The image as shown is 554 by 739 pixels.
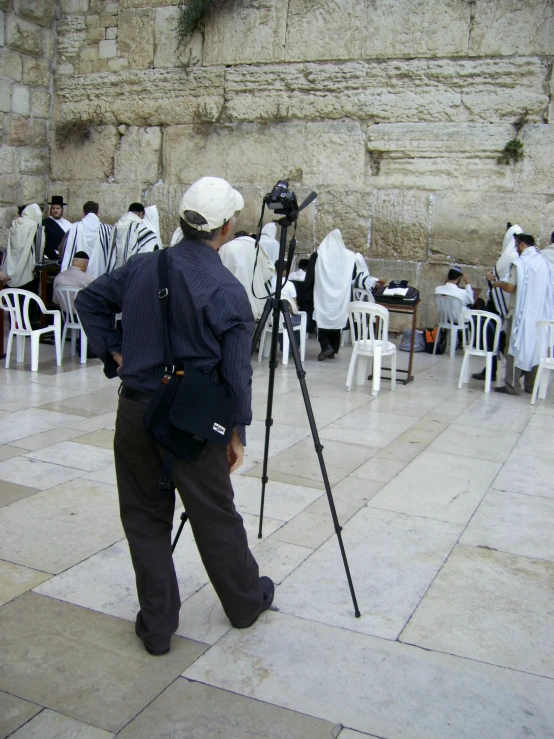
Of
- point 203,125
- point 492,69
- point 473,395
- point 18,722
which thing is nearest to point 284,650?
point 18,722

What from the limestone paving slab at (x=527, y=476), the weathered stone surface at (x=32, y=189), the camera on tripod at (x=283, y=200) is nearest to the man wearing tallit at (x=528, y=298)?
the limestone paving slab at (x=527, y=476)

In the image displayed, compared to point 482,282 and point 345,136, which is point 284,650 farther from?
point 345,136

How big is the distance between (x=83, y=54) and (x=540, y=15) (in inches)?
260

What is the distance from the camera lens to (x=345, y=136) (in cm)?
1041

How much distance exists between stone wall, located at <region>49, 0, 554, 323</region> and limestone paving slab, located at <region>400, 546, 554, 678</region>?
699 centimetres

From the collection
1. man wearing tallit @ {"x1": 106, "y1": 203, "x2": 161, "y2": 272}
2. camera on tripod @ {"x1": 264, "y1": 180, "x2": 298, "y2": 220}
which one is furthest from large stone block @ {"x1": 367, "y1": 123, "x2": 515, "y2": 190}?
camera on tripod @ {"x1": 264, "y1": 180, "x2": 298, "y2": 220}

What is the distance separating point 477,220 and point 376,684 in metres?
8.24

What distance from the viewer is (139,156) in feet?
38.1

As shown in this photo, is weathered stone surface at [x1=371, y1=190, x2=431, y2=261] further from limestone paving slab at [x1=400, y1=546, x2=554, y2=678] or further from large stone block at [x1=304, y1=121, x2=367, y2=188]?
limestone paving slab at [x1=400, y1=546, x2=554, y2=678]

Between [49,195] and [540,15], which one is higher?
[540,15]

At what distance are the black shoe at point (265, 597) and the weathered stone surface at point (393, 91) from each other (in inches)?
325

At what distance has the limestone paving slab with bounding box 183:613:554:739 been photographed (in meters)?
2.26

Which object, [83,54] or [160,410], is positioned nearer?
[160,410]

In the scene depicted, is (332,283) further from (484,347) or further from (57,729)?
(57,729)
